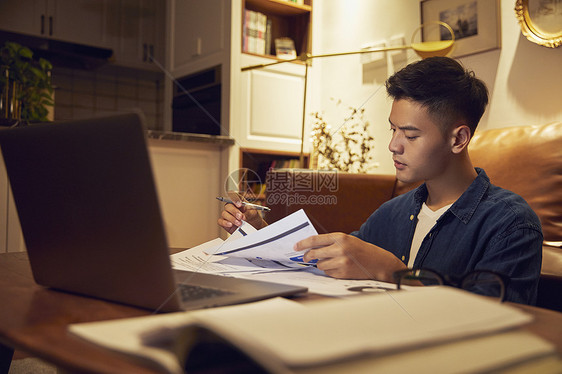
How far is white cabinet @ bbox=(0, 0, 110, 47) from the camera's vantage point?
11.6ft

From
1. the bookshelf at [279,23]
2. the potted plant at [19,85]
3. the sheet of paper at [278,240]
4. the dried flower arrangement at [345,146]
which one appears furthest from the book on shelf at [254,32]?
the sheet of paper at [278,240]

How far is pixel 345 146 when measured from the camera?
9.53 ft

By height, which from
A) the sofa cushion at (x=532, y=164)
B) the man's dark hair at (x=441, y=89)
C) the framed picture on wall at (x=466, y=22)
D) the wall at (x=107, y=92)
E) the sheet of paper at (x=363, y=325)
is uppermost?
the framed picture on wall at (x=466, y=22)

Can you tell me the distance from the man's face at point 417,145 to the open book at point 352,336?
0.80 meters

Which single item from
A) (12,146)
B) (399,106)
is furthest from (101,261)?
(399,106)

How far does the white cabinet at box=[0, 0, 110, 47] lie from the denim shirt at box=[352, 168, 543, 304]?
3319 mm

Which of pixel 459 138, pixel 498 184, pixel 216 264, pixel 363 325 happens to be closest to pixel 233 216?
pixel 216 264

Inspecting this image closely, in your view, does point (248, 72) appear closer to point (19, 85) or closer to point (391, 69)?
point (391, 69)

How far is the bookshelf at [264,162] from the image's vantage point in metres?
3.19

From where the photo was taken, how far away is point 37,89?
7.64ft

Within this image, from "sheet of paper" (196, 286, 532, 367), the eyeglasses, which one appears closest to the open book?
"sheet of paper" (196, 286, 532, 367)

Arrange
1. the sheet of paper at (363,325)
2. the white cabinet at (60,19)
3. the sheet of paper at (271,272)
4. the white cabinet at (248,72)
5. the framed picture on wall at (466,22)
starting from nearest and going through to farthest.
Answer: the sheet of paper at (363,325), the sheet of paper at (271,272), the framed picture on wall at (466,22), the white cabinet at (248,72), the white cabinet at (60,19)

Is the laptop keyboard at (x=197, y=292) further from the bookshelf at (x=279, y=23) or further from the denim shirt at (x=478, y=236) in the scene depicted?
the bookshelf at (x=279, y=23)

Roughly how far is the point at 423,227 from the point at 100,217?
0.91m
